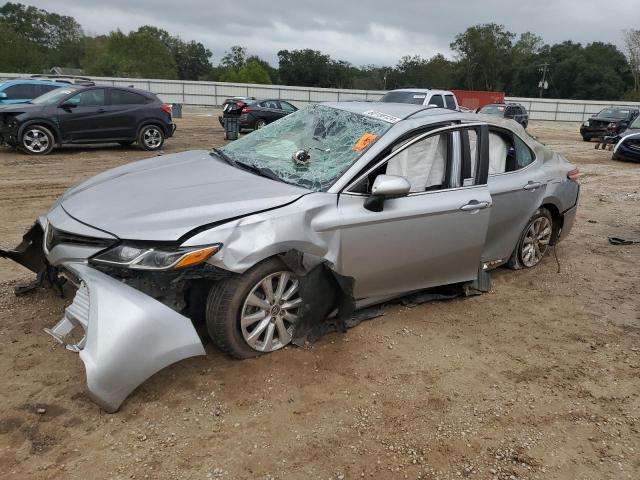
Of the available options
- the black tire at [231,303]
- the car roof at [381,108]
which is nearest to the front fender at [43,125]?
the car roof at [381,108]

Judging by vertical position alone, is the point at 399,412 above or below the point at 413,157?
below

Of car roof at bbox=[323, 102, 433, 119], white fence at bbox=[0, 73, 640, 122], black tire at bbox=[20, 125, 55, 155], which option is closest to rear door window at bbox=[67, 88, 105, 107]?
black tire at bbox=[20, 125, 55, 155]

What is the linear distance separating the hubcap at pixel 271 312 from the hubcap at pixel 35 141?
34.9ft

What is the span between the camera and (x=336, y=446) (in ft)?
8.86

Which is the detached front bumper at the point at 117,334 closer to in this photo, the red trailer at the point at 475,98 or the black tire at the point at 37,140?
the black tire at the point at 37,140

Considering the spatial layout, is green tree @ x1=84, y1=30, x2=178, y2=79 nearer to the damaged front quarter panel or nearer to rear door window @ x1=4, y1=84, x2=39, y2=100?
rear door window @ x1=4, y1=84, x2=39, y2=100

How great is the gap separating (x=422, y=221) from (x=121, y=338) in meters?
2.20

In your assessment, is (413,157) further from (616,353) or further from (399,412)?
(616,353)

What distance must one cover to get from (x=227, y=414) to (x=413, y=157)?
2.26 metres

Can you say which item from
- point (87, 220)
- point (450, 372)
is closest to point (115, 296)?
point (87, 220)

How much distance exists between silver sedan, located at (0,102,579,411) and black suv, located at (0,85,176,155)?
29.2 feet

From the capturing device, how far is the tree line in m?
66.0

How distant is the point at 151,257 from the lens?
2.86m

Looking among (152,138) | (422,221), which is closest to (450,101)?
(152,138)
